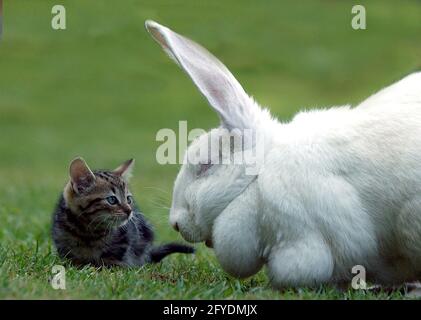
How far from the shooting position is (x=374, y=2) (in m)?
28.0

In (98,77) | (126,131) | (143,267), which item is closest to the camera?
(143,267)

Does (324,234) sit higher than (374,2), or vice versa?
(374,2)

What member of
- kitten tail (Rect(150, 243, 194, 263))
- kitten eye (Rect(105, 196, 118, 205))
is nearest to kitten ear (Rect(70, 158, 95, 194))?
kitten eye (Rect(105, 196, 118, 205))

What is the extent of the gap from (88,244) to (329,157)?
2.03 metres

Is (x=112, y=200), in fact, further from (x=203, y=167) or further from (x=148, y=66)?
(x=148, y=66)

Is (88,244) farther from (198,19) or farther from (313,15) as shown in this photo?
(313,15)

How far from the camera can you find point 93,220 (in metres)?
6.18

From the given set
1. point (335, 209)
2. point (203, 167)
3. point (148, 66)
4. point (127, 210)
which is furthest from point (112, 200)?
point (148, 66)

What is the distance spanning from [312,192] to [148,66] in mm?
18922

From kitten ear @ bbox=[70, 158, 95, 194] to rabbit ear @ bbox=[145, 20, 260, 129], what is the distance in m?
1.28

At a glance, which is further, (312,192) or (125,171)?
(125,171)

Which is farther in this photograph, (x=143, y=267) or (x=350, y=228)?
(x=143, y=267)

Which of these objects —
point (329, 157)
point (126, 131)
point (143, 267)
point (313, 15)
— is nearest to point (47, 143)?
point (126, 131)

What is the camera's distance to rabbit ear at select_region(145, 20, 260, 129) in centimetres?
516
